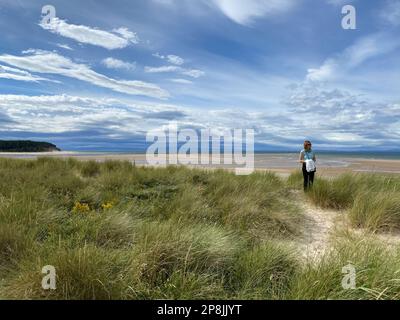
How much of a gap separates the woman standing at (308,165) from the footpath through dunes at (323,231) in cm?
109

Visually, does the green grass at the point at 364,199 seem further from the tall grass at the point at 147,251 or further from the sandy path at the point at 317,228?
the tall grass at the point at 147,251

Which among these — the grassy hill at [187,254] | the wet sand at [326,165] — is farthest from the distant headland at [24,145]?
the grassy hill at [187,254]

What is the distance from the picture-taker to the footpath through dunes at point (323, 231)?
5.62 meters

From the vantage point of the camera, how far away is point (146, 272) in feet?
13.0

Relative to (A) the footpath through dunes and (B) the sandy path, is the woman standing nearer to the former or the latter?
(B) the sandy path

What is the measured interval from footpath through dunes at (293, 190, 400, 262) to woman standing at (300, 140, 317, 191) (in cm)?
109

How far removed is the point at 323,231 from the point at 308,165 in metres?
3.50

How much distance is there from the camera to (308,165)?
33.2 ft

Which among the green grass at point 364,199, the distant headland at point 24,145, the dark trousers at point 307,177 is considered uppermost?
the distant headland at point 24,145

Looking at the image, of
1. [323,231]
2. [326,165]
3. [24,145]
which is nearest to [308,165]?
[323,231]

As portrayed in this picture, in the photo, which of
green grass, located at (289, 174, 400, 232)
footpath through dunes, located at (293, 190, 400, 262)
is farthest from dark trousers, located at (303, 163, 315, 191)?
footpath through dunes, located at (293, 190, 400, 262)

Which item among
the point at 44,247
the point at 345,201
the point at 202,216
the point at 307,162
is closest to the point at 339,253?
the point at 202,216
